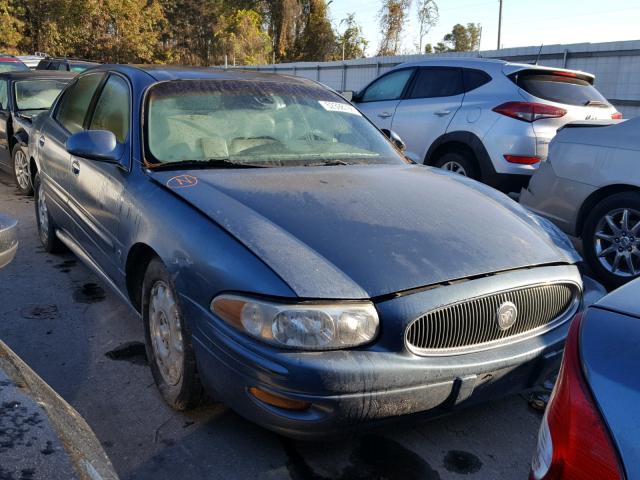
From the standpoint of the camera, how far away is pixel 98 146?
332 centimetres

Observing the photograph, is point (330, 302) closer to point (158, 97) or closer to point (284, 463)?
point (284, 463)

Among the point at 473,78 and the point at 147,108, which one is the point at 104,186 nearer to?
the point at 147,108

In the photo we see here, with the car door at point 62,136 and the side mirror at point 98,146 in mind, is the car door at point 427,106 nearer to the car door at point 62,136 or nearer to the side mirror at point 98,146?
the car door at point 62,136

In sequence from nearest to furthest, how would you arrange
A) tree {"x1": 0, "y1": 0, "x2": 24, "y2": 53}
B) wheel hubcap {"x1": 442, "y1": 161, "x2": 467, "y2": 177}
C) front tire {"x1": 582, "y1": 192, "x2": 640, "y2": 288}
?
front tire {"x1": 582, "y1": 192, "x2": 640, "y2": 288}, wheel hubcap {"x1": 442, "y1": 161, "x2": 467, "y2": 177}, tree {"x1": 0, "y1": 0, "x2": 24, "y2": 53}

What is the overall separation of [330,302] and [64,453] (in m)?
1.12

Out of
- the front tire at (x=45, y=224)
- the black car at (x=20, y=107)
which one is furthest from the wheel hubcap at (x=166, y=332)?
the black car at (x=20, y=107)

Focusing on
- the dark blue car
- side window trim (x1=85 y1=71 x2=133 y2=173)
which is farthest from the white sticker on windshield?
the dark blue car

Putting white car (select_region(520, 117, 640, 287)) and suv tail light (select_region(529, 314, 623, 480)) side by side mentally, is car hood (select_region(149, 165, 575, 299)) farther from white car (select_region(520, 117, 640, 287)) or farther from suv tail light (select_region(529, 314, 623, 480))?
white car (select_region(520, 117, 640, 287))

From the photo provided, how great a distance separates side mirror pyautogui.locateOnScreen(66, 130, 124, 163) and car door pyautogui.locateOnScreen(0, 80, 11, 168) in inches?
191

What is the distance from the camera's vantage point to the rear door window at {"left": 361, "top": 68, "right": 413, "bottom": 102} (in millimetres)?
8086

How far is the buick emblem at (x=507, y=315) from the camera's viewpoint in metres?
2.44

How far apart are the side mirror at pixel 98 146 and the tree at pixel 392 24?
3457 cm

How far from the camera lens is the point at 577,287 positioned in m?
2.79

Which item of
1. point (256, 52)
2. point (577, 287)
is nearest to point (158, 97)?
point (577, 287)
